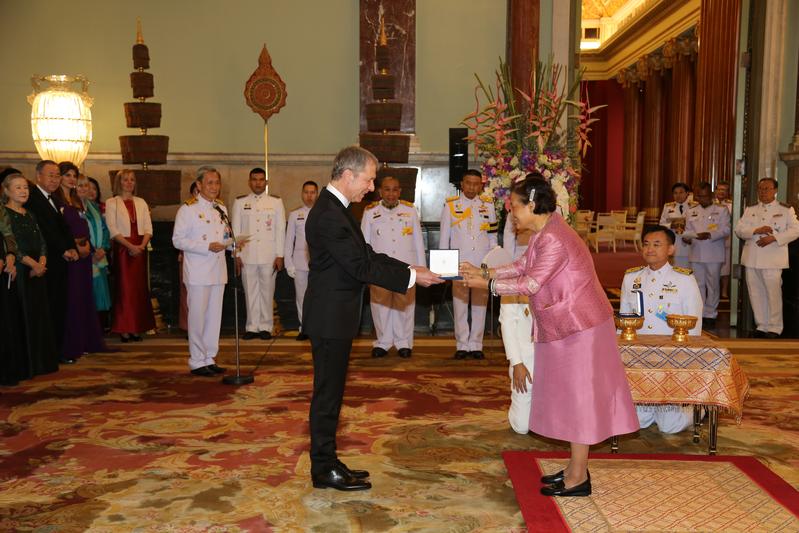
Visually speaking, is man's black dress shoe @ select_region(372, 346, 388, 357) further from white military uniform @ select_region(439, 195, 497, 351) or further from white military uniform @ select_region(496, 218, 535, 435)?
white military uniform @ select_region(496, 218, 535, 435)

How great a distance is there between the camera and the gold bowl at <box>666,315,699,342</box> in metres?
4.76

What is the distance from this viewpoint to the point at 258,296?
895cm

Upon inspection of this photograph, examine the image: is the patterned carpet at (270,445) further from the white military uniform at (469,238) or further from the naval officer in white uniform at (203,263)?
the white military uniform at (469,238)

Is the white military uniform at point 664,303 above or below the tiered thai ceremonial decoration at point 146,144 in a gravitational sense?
below

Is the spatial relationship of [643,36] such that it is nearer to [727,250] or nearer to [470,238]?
[727,250]

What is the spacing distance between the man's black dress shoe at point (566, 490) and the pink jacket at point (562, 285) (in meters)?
0.75

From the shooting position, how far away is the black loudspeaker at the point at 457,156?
950 centimetres

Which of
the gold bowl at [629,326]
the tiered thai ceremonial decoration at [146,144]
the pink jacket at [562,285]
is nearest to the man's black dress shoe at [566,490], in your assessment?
the pink jacket at [562,285]

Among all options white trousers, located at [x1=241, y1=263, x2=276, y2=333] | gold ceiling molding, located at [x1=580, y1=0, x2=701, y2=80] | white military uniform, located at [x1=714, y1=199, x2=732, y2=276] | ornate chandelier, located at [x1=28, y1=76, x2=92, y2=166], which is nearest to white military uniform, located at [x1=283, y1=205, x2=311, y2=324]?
white trousers, located at [x1=241, y1=263, x2=276, y2=333]

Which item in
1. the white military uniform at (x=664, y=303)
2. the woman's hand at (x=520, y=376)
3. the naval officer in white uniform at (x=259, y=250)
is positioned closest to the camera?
the woman's hand at (x=520, y=376)

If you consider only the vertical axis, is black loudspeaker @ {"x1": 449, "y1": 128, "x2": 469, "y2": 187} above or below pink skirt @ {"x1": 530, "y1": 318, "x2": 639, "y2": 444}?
above

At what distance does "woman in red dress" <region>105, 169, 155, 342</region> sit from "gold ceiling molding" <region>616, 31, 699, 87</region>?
14.9m

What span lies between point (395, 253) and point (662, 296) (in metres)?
3.26

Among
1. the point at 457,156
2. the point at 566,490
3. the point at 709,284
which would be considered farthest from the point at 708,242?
the point at 566,490
